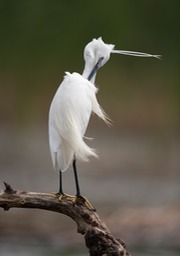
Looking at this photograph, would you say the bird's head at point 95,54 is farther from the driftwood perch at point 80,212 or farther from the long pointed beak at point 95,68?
the driftwood perch at point 80,212

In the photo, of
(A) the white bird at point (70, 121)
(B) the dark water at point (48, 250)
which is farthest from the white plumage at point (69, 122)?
(B) the dark water at point (48, 250)

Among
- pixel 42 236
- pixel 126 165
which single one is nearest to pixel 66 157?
pixel 42 236

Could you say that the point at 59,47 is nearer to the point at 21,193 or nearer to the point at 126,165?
the point at 126,165

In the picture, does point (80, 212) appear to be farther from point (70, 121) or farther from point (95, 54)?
point (95, 54)

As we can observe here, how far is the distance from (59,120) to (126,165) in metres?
5.95

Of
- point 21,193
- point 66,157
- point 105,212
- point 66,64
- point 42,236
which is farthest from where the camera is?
point 66,64

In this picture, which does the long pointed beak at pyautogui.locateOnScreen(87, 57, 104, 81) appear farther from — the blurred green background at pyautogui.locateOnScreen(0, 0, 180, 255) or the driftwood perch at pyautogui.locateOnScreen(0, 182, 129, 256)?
the blurred green background at pyautogui.locateOnScreen(0, 0, 180, 255)

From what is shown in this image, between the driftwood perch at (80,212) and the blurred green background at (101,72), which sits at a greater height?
the blurred green background at (101,72)

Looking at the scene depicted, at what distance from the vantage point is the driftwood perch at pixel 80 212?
396 cm

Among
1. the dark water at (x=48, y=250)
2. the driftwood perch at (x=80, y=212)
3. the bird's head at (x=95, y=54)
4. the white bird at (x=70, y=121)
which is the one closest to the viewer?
the driftwood perch at (x=80, y=212)

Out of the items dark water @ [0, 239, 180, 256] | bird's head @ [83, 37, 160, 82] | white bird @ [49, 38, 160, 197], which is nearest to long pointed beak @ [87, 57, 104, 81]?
bird's head @ [83, 37, 160, 82]

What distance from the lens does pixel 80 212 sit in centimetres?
406

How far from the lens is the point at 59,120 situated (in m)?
4.31

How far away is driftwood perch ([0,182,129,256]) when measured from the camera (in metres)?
3.96
